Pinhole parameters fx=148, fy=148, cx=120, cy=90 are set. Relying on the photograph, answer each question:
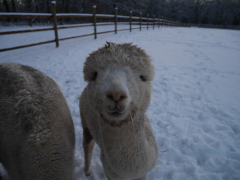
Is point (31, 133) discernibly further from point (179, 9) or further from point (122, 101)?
point (179, 9)

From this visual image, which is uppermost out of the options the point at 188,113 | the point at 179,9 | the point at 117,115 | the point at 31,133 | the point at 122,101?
the point at 179,9

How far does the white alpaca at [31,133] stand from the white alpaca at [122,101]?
0.44 metres

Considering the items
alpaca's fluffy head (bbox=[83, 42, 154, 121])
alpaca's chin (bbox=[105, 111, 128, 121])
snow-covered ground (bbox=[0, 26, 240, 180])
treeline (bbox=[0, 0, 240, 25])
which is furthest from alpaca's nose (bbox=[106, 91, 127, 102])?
treeline (bbox=[0, 0, 240, 25])

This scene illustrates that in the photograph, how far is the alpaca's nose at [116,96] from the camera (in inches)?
33.2

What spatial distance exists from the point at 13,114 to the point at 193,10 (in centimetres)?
7857

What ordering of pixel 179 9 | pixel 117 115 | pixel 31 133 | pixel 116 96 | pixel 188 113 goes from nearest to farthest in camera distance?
pixel 116 96, pixel 117 115, pixel 31 133, pixel 188 113, pixel 179 9

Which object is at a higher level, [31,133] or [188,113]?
[31,133]

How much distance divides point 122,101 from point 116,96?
0.05 m

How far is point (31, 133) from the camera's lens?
50.4 inches

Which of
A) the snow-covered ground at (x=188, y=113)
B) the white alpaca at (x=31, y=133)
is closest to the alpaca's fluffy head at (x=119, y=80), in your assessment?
the white alpaca at (x=31, y=133)

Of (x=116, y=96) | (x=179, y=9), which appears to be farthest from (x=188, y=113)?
(x=179, y=9)

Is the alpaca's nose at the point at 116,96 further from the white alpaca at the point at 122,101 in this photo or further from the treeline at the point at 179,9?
the treeline at the point at 179,9

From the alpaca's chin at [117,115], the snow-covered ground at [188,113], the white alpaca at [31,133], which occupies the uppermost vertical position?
the alpaca's chin at [117,115]

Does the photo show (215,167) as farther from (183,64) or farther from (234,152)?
(183,64)
